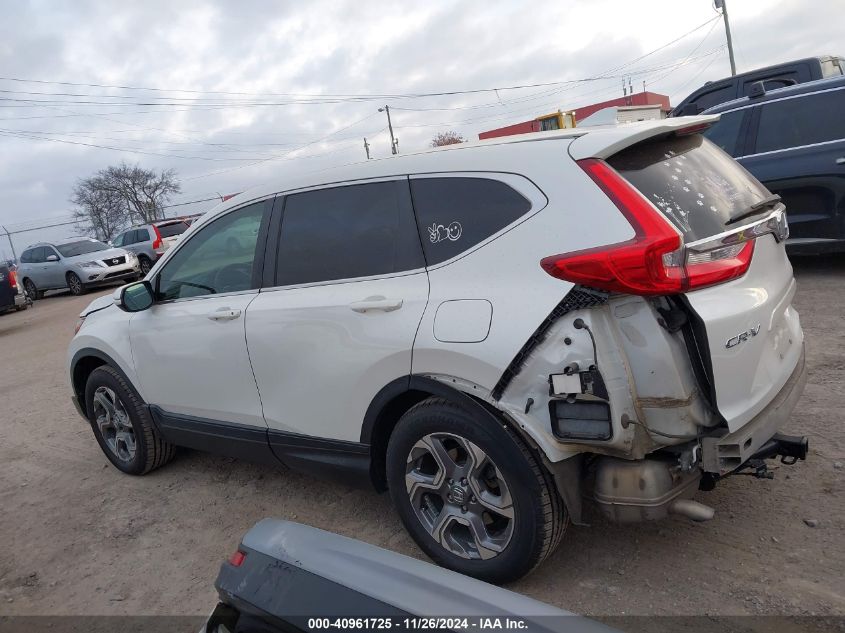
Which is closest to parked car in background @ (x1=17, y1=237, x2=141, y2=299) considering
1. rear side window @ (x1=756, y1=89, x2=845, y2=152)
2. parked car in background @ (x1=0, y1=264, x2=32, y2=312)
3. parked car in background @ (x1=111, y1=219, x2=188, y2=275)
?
parked car in background @ (x1=111, y1=219, x2=188, y2=275)

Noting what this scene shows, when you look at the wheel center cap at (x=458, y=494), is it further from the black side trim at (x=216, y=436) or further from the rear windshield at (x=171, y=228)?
the rear windshield at (x=171, y=228)

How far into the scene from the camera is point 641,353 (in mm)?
2301

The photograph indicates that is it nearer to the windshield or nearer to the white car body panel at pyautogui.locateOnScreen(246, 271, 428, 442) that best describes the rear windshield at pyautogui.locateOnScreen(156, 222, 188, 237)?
the windshield

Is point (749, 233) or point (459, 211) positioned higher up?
point (459, 211)

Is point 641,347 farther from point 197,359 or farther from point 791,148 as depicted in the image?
point 791,148

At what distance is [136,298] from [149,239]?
18.5m

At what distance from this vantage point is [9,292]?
55.3ft

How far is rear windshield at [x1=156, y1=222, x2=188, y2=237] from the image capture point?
69.1 ft

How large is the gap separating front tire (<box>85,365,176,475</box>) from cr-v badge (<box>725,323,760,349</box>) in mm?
3485

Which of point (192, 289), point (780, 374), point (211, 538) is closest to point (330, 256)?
point (192, 289)

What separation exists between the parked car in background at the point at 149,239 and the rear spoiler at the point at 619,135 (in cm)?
1950

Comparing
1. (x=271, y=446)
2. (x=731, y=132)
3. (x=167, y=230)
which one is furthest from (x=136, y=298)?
(x=167, y=230)

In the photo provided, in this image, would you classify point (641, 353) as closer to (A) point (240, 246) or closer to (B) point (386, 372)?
(B) point (386, 372)

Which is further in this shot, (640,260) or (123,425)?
(123,425)
